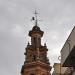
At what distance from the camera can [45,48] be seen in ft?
190

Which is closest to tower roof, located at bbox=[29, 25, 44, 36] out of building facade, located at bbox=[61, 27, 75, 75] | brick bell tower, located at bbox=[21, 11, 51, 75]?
brick bell tower, located at bbox=[21, 11, 51, 75]

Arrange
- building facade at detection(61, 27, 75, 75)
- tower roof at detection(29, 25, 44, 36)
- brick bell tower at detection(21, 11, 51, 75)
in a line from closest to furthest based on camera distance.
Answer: building facade at detection(61, 27, 75, 75)
brick bell tower at detection(21, 11, 51, 75)
tower roof at detection(29, 25, 44, 36)

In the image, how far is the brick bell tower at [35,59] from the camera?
5597 centimetres

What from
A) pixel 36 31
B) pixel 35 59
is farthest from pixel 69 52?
pixel 36 31

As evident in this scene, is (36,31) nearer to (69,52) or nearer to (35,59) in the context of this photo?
(35,59)

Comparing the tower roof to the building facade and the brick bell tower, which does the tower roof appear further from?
the building facade

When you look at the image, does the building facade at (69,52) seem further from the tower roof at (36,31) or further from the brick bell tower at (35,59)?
the tower roof at (36,31)

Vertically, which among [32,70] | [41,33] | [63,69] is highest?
[41,33]

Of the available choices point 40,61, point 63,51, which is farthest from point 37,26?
point 63,51

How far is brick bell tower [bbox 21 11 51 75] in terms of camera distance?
56.0m

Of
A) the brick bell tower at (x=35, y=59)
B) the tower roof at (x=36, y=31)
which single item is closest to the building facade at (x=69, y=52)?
the brick bell tower at (x=35, y=59)

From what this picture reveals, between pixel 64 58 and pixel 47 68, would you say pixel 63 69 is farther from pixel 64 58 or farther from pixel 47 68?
pixel 47 68

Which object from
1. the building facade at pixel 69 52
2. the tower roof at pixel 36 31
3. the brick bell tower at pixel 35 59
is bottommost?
the building facade at pixel 69 52

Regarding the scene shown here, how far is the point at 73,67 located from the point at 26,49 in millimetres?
34157
